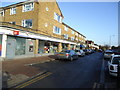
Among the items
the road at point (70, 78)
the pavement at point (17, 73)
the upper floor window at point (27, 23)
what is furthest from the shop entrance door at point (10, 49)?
the upper floor window at point (27, 23)

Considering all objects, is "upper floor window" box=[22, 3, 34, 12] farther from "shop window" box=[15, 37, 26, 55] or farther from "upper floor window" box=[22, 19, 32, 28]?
"shop window" box=[15, 37, 26, 55]

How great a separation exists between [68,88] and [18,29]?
10413 millimetres

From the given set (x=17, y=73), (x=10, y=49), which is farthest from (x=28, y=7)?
(x=17, y=73)

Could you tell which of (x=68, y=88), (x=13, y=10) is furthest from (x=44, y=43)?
(x=68, y=88)

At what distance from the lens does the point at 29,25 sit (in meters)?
18.0

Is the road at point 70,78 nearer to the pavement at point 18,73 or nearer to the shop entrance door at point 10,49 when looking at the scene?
the pavement at point 18,73

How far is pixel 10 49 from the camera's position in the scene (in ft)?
38.7

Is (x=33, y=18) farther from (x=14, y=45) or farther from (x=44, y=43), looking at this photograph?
(x=14, y=45)

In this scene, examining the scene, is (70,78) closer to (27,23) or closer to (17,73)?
(17,73)

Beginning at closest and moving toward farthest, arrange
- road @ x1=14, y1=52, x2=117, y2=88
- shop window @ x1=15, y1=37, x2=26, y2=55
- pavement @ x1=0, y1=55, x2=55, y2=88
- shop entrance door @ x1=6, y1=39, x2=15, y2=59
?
road @ x1=14, y1=52, x2=117, y2=88
pavement @ x1=0, y1=55, x2=55, y2=88
shop entrance door @ x1=6, y1=39, x2=15, y2=59
shop window @ x1=15, y1=37, x2=26, y2=55

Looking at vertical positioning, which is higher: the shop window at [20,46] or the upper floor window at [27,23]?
the upper floor window at [27,23]

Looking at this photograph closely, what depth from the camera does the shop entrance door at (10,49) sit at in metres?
11.6

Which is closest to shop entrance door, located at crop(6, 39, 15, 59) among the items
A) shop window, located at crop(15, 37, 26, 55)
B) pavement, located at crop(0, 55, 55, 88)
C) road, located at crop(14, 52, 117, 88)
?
shop window, located at crop(15, 37, 26, 55)

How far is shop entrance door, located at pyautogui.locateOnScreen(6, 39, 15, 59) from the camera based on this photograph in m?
11.6
